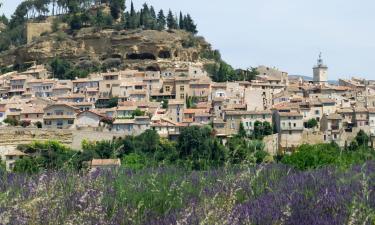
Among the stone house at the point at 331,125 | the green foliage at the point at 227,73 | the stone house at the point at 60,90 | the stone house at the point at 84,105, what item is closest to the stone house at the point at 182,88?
the stone house at the point at 84,105

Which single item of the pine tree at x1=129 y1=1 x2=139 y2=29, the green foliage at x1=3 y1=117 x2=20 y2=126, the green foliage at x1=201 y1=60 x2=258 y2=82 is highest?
the pine tree at x1=129 y1=1 x2=139 y2=29

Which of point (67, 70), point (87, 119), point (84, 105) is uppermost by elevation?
point (67, 70)

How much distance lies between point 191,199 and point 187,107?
41371 mm

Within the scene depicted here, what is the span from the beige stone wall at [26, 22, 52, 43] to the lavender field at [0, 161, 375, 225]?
66.8 metres

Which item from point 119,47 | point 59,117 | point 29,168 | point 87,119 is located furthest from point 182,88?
point 29,168

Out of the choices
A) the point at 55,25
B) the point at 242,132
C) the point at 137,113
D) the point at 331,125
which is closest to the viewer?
the point at 242,132

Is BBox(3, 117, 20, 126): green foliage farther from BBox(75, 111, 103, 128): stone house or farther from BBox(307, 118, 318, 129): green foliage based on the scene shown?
BBox(307, 118, 318, 129): green foliage

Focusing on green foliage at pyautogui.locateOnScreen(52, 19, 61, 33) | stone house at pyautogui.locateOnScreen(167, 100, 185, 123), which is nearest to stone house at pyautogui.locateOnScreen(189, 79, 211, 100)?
stone house at pyautogui.locateOnScreen(167, 100, 185, 123)

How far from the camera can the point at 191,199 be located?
20.3ft

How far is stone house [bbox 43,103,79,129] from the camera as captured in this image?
4538 cm

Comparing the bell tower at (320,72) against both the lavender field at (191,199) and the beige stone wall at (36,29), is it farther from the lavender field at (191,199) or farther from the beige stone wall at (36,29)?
the lavender field at (191,199)

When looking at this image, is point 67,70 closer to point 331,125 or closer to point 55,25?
point 55,25

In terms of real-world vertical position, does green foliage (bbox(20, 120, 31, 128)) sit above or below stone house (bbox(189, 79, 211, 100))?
below

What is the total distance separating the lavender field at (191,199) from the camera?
Answer: 15.3 ft
